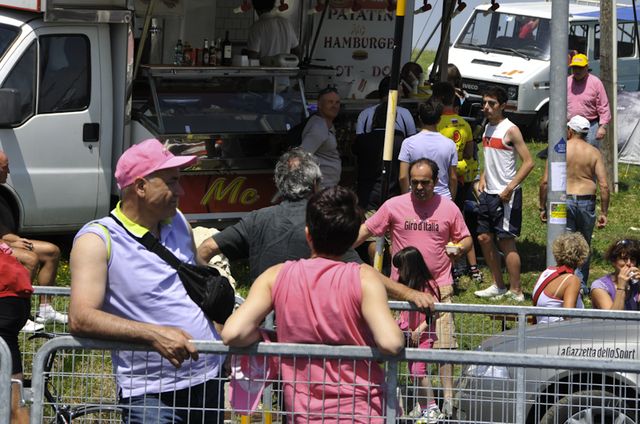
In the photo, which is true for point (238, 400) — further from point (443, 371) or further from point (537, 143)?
point (537, 143)

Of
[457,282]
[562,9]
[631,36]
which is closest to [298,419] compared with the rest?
[562,9]

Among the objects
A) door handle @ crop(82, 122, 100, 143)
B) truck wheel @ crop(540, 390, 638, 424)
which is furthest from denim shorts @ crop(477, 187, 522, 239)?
truck wheel @ crop(540, 390, 638, 424)

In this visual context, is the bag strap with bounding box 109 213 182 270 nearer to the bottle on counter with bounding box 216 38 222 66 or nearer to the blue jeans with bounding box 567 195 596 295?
the blue jeans with bounding box 567 195 596 295

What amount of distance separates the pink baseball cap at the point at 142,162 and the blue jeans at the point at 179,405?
81cm

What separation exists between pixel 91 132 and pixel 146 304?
6.05 meters

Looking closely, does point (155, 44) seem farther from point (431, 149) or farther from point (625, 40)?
point (625, 40)

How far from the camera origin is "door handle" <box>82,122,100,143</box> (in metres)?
10.5

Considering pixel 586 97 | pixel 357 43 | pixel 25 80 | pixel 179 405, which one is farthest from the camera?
pixel 586 97

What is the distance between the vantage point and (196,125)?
427 inches

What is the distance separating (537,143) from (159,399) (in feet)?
51.2

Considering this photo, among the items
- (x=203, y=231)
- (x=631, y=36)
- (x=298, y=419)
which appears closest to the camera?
(x=298, y=419)

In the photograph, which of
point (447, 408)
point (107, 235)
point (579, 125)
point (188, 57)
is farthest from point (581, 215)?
point (107, 235)

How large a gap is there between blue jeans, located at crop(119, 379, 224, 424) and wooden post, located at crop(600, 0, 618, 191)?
11849mm

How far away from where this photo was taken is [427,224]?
8.34m
